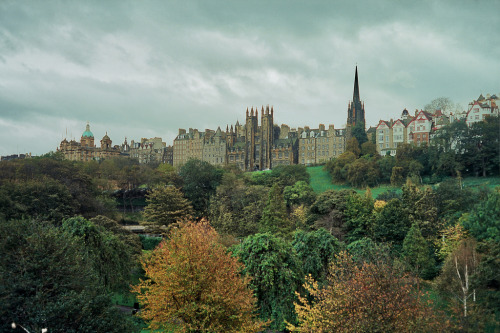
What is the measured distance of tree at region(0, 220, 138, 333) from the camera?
691 inches

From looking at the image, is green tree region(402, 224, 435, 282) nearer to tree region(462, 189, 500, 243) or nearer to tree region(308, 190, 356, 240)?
tree region(462, 189, 500, 243)

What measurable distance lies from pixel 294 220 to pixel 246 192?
8441mm

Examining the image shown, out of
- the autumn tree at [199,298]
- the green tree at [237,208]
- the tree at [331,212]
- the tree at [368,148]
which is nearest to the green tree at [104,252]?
the autumn tree at [199,298]

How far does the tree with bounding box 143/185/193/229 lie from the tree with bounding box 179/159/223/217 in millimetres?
8134

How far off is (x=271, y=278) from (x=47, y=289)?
12881 mm

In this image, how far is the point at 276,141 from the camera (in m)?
111

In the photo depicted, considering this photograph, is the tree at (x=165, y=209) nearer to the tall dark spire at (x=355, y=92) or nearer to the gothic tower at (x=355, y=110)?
the gothic tower at (x=355, y=110)

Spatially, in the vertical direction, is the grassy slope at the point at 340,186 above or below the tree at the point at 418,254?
above

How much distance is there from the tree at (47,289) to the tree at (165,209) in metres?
31.8

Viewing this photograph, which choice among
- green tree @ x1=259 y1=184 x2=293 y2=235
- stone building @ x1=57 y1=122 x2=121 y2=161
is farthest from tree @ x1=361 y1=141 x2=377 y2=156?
stone building @ x1=57 y1=122 x2=121 y2=161

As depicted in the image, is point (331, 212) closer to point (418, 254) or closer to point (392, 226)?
point (392, 226)

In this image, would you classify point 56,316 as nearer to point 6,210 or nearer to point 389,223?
point 6,210

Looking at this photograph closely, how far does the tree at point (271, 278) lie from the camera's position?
2734 centimetres

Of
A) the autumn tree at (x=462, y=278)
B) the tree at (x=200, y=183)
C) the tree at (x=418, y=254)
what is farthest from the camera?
the tree at (x=200, y=183)
